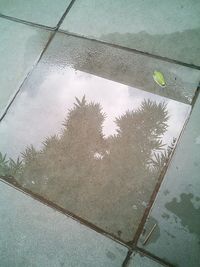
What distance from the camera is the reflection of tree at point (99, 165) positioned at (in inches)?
75.9

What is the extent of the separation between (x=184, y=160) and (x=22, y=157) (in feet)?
4.21

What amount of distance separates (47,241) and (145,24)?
2.15 m

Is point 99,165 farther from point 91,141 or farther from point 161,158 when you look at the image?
point 161,158

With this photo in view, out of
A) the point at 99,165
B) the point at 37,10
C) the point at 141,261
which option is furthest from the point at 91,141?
the point at 37,10

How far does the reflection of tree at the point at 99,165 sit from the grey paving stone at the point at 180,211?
10cm

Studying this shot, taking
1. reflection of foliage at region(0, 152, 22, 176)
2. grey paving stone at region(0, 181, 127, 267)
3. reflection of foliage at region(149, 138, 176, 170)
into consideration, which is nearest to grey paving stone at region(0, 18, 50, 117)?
reflection of foliage at region(0, 152, 22, 176)

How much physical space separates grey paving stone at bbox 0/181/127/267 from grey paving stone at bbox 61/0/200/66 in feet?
5.46

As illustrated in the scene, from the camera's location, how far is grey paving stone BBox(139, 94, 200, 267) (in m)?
1.72

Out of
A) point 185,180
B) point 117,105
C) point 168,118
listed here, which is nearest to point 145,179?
point 185,180

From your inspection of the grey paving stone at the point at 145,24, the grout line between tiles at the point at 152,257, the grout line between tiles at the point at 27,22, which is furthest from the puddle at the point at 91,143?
the grout line between tiles at the point at 27,22

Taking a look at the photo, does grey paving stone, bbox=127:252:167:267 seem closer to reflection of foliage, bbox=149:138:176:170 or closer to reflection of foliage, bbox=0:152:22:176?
reflection of foliage, bbox=149:138:176:170

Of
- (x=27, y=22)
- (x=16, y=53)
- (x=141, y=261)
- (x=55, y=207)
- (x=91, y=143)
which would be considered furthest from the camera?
(x=27, y=22)

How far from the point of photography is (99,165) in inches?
81.9

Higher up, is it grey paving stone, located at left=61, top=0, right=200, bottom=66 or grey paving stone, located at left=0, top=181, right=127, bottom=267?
grey paving stone, located at left=61, top=0, right=200, bottom=66
